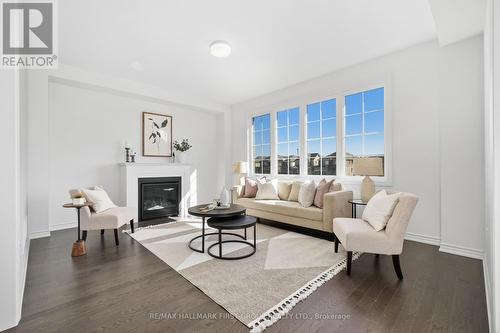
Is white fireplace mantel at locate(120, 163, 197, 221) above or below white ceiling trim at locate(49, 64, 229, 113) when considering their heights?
below

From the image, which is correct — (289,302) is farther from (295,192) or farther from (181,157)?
(181,157)

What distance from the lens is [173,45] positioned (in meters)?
3.26

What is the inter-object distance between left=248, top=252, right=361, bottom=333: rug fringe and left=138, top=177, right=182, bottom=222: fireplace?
360cm

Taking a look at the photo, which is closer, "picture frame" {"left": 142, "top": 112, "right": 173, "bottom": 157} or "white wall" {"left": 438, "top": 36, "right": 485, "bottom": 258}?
Answer: "white wall" {"left": 438, "top": 36, "right": 485, "bottom": 258}

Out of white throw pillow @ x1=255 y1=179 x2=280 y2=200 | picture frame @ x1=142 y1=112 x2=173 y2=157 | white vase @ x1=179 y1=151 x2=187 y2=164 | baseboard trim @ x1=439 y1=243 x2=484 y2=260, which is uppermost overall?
picture frame @ x1=142 y1=112 x2=173 y2=157

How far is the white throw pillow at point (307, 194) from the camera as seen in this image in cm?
377

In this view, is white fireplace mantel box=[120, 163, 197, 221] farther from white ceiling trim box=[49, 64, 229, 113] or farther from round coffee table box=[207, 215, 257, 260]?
round coffee table box=[207, 215, 257, 260]

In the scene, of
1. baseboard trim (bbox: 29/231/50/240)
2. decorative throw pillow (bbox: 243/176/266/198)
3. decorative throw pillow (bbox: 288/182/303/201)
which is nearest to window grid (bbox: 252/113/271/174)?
decorative throw pillow (bbox: 243/176/266/198)

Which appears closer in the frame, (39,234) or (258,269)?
(258,269)

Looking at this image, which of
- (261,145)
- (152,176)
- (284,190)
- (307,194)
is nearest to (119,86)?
(152,176)

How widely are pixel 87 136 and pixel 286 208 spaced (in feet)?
12.7

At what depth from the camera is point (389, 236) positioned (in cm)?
222

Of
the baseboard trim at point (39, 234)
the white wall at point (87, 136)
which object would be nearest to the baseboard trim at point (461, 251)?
the white wall at point (87, 136)

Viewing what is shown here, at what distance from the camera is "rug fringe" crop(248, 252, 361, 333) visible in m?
1.59
